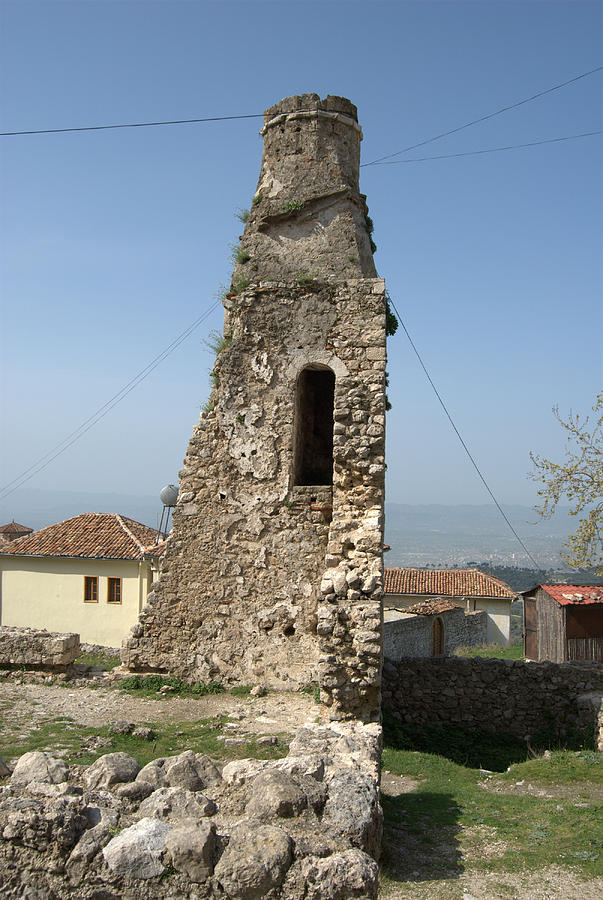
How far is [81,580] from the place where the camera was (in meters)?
23.3

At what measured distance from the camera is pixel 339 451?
35.7 ft

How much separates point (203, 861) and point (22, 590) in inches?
863

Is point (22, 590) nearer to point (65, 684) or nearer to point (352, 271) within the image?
point (65, 684)

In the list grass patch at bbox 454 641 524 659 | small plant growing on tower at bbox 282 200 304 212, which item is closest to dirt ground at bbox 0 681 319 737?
small plant growing on tower at bbox 282 200 304 212

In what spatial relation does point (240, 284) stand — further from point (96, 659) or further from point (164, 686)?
point (96, 659)

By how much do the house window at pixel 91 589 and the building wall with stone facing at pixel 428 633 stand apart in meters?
9.46

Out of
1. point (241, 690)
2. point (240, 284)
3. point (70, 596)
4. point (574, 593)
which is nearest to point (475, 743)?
point (241, 690)

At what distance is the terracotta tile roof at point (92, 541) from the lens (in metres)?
23.2

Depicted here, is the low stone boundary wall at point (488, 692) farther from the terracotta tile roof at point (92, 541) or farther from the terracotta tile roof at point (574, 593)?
the terracotta tile roof at point (92, 541)

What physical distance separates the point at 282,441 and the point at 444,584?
84.3 feet

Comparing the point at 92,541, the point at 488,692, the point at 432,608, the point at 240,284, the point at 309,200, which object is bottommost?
the point at 432,608

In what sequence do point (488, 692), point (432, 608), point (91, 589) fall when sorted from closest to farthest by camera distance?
point (488, 692)
point (91, 589)
point (432, 608)

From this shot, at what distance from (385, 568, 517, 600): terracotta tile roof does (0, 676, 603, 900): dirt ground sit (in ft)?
78.5

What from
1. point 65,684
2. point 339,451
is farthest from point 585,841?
point 65,684
